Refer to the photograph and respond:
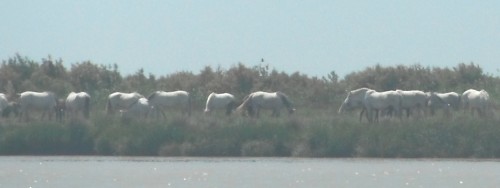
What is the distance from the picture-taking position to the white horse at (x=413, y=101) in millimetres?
49875

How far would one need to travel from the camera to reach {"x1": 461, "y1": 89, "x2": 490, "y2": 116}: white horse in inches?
1965

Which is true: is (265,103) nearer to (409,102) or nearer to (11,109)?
(409,102)

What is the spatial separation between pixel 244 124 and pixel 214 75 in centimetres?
1965

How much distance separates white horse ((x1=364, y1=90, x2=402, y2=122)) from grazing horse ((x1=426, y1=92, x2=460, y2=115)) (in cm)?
109

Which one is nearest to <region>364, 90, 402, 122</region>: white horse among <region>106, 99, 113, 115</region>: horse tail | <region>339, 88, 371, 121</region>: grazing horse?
<region>339, 88, 371, 121</region>: grazing horse

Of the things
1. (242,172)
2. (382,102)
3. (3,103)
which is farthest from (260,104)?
(242,172)

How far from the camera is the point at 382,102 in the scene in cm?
4909

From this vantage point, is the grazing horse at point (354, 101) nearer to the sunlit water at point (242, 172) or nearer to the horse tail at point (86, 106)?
the horse tail at point (86, 106)

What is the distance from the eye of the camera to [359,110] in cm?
5178

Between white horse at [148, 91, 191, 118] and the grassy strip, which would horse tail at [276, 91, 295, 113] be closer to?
white horse at [148, 91, 191, 118]

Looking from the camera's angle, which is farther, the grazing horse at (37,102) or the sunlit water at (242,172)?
the grazing horse at (37,102)

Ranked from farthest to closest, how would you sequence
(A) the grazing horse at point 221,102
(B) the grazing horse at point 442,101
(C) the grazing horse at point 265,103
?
(A) the grazing horse at point 221,102 → (B) the grazing horse at point 442,101 → (C) the grazing horse at point 265,103

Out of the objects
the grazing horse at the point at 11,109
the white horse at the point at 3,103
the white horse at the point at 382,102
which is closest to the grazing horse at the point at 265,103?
the white horse at the point at 382,102

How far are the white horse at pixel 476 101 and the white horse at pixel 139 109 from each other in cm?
936
